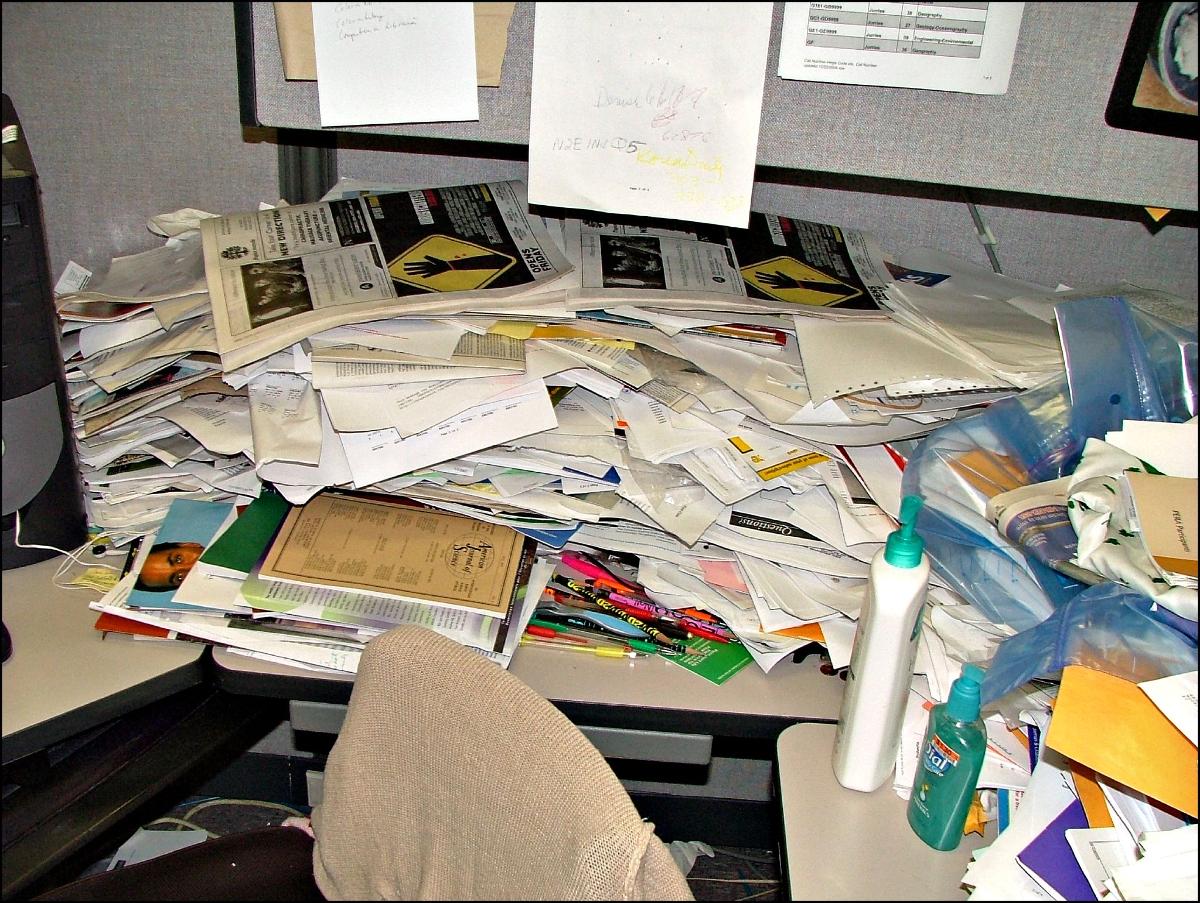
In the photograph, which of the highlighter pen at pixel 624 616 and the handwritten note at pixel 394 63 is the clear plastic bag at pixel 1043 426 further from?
the handwritten note at pixel 394 63

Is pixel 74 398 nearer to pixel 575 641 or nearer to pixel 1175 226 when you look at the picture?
pixel 575 641

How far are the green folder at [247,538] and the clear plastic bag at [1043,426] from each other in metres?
0.58

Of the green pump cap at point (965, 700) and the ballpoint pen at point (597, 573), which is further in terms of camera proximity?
the ballpoint pen at point (597, 573)

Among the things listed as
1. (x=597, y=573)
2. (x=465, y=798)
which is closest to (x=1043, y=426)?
(x=597, y=573)

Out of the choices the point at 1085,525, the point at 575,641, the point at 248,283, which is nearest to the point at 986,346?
the point at 1085,525

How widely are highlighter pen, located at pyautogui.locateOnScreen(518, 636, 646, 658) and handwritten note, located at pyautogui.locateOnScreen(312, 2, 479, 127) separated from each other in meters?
0.47

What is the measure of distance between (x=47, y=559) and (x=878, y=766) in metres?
0.78

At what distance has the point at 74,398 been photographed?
0.98 meters

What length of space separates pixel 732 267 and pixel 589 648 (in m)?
0.39

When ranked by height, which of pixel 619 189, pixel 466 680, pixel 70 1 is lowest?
pixel 466 680

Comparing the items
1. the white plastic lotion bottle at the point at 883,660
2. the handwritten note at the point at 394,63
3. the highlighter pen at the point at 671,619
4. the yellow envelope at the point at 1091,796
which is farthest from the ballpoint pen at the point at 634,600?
the handwritten note at the point at 394,63

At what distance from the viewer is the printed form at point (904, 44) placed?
826 millimetres

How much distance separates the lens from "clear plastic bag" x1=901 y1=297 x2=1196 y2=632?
87 cm

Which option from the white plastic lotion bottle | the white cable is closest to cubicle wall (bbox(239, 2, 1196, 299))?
the white plastic lotion bottle
